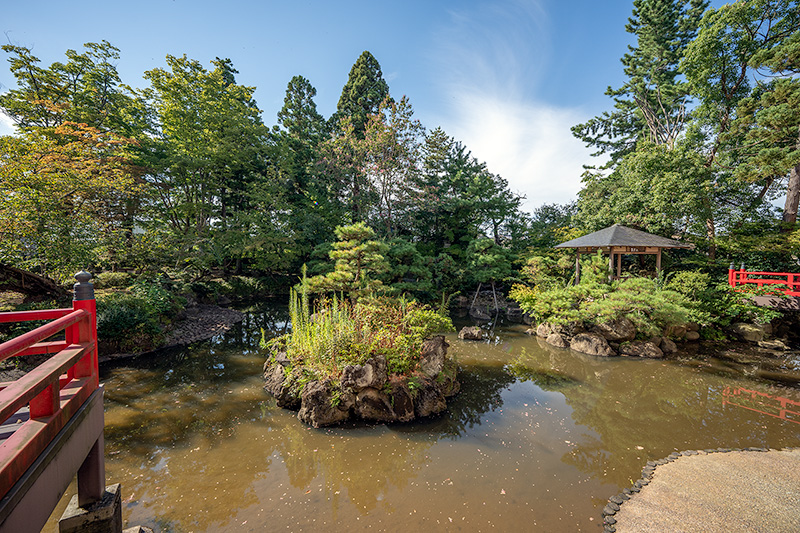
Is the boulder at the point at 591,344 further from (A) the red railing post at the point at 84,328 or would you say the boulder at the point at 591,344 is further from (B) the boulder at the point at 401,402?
(A) the red railing post at the point at 84,328

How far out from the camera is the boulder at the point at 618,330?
7652mm

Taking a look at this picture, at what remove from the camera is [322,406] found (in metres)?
4.30

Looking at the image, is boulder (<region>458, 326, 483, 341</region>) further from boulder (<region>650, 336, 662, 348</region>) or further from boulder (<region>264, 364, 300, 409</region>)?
boulder (<region>264, 364, 300, 409</region>)

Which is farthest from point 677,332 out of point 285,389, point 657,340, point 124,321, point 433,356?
point 124,321

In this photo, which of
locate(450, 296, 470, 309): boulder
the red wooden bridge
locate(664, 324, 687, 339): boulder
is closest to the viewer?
the red wooden bridge

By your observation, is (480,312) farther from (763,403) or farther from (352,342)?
(352,342)

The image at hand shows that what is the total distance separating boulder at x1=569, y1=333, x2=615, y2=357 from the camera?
7.42 metres

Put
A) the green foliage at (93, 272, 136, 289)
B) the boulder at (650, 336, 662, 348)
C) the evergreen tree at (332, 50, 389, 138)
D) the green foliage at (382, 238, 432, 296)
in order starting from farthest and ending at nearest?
the evergreen tree at (332, 50, 389, 138) < the green foliage at (382, 238, 432, 296) < the green foliage at (93, 272, 136, 289) < the boulder at (650, 336, 662, 348)

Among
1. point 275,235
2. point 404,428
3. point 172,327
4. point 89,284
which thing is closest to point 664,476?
point 404,428

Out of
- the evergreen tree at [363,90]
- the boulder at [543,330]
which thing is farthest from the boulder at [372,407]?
the evergreen tree at [363,90]

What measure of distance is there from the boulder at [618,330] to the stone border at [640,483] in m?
3.83

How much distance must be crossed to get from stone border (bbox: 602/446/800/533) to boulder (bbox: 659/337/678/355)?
3.91m

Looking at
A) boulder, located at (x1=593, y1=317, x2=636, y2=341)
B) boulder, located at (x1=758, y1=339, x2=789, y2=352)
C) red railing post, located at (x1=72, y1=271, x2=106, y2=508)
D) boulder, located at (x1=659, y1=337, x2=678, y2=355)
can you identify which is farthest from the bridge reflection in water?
red railing post, located at (x1=72, y1=271, x2=106, y2=508)

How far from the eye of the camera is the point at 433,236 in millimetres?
15594
